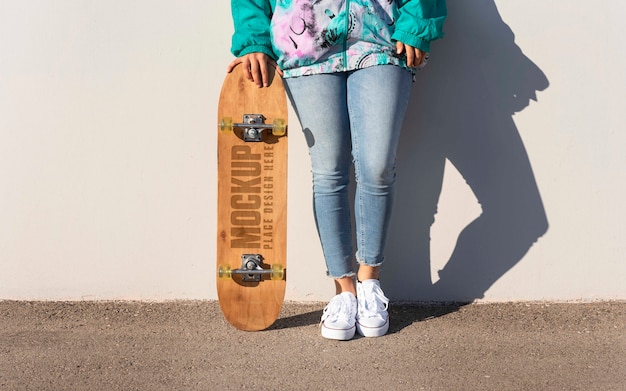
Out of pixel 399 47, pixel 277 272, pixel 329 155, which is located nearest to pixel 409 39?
pixel 399 47

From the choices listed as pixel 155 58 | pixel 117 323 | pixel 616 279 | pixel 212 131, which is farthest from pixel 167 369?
pixel 616 279

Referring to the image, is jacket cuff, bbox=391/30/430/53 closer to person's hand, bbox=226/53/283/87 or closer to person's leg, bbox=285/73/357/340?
person's leg, bbox=285/73/357/340

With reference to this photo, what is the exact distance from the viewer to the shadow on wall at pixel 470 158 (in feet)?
10.0

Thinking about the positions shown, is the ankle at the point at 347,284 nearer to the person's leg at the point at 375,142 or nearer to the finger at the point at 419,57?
the person's leg at the point at 375,142

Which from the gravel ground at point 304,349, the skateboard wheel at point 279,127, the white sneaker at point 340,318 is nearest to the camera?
the gravel ground at point 304,349

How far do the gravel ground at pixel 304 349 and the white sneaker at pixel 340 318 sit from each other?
0.13 ft

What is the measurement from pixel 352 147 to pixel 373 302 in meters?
0.57

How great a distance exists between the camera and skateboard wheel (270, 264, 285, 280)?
2.87 metres

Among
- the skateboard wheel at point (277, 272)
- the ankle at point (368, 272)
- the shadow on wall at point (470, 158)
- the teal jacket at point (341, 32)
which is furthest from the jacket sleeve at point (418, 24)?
the skateboard wheel at point (277, 272)

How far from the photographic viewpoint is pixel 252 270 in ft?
9.37

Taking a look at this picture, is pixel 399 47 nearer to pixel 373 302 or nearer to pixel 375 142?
pixel 375 142

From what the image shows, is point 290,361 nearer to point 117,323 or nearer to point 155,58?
point 117,323

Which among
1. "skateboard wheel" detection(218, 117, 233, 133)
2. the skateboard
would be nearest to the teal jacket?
the skateboard

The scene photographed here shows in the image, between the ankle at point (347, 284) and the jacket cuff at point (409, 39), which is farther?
the ankle at point (347, 284)
